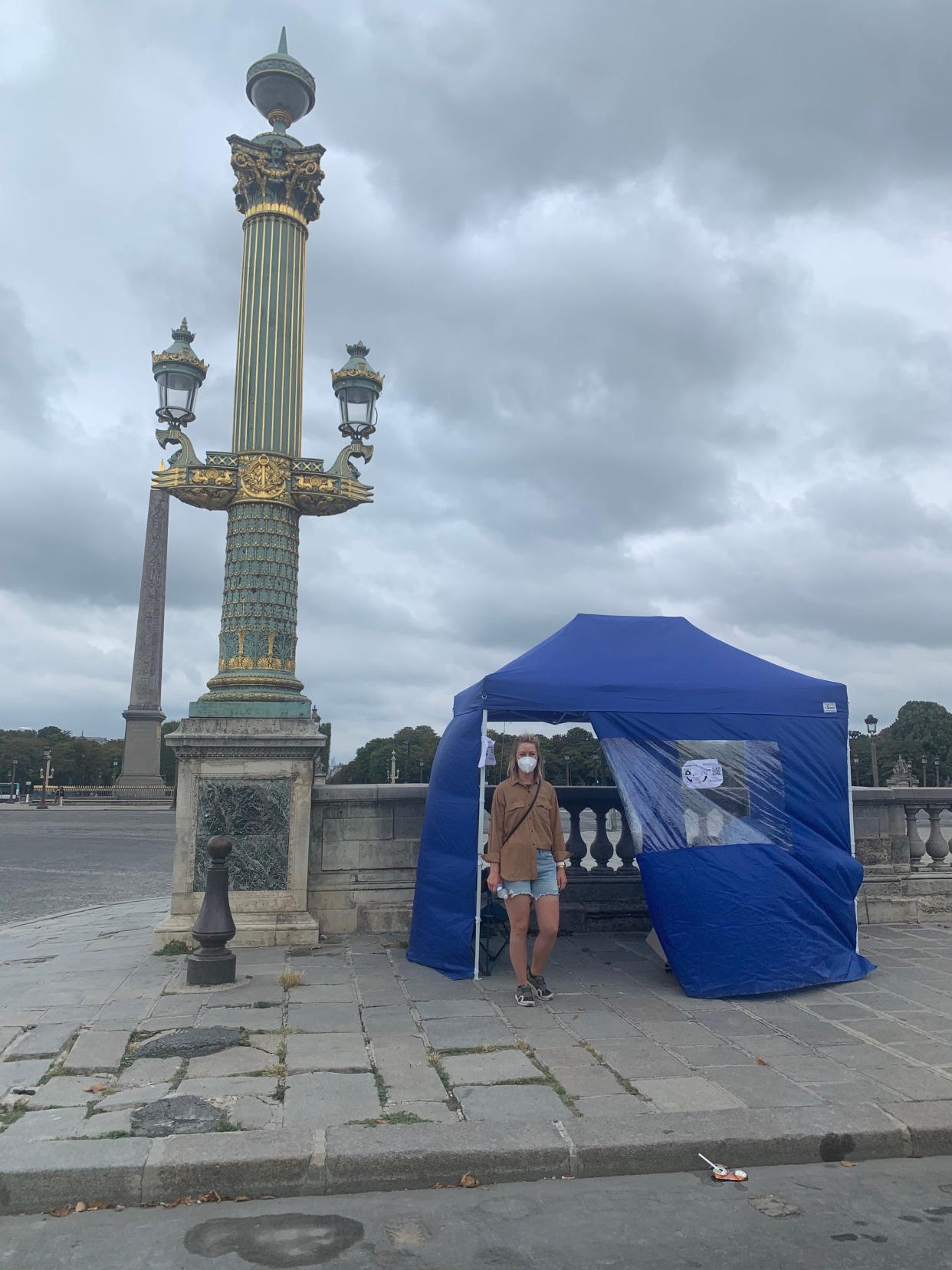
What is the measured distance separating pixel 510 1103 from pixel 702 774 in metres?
3.40

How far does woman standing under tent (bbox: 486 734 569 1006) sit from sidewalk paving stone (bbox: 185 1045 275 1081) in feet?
6.63

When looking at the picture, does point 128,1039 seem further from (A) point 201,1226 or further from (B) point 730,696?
(B) point 730,696

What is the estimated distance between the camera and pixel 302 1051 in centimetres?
509

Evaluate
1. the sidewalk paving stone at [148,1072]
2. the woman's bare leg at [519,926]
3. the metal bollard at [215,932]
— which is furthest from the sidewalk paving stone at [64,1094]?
the woman's bare leg at [519,926]

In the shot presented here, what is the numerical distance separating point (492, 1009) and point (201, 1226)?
3.02m

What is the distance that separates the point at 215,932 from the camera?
22.3 feet

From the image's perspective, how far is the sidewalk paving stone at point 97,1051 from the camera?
4801 millimetres

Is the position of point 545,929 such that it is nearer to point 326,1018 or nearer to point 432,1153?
point 326,1018

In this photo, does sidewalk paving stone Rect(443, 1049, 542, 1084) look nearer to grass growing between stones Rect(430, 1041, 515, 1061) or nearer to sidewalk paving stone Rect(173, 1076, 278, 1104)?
grass growing between stones Rect(430, 1041, 515, 1061)

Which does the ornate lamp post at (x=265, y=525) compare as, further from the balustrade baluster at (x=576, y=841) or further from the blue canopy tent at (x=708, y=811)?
the balustrade baluster at (x=576, y=841)

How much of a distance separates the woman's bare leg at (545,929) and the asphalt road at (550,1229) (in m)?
2.66

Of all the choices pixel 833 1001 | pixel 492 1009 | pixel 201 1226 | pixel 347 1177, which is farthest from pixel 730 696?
pixel 201 1226

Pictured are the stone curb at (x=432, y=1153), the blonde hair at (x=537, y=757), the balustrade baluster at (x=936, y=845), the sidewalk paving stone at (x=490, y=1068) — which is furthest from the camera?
the balustrade baluster at (x=936, y=845)

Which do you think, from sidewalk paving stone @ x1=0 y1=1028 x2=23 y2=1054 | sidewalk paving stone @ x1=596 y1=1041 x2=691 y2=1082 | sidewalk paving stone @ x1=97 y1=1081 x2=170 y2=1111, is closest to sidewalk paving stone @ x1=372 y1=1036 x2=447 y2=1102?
sidewalk paving stone @ x1=596 y1=1041 x2=691 y2=1082
